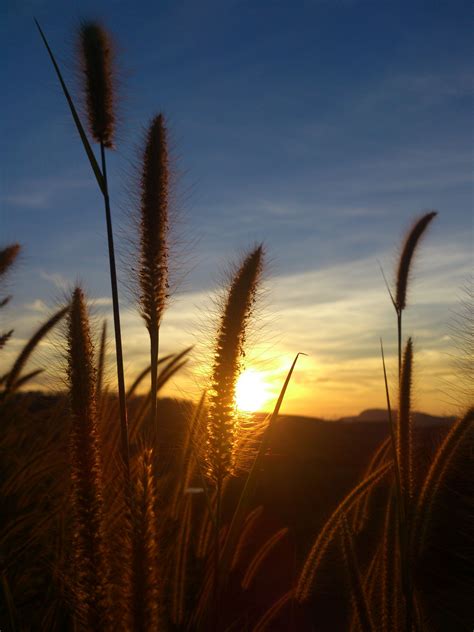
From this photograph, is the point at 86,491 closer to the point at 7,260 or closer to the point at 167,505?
the point at 167,505

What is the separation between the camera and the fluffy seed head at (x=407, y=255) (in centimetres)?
309

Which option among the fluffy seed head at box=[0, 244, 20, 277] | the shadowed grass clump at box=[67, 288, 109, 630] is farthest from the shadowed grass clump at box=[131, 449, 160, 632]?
the fluffy seed head at box=[0, 244, 20, 277]

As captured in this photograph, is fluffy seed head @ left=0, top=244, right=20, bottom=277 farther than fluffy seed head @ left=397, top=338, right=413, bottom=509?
→ Yes

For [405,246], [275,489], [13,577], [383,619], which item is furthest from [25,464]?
[275,489]

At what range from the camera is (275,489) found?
5672 mm

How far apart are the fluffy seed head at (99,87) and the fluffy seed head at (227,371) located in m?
0.83

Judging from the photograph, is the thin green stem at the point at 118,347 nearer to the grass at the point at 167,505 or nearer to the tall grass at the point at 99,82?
the grass at the point at 167,505

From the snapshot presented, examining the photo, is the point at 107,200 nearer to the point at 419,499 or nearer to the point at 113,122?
the point at 113,122

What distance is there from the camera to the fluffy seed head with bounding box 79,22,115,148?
2.20 m

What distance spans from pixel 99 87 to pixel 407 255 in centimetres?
205

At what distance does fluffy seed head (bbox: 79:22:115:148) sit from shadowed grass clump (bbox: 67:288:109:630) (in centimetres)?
100

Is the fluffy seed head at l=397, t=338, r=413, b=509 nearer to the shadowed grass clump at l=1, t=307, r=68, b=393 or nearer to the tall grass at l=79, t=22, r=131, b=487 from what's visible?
the tall grass at l=79, t=22, r=131, b=487

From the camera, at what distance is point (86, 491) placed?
4.71ft

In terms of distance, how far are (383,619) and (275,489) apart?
12.6 ft
